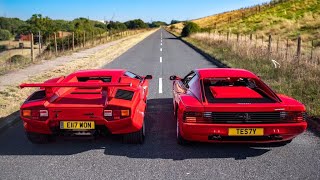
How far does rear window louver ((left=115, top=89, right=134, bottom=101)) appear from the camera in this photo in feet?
16.9

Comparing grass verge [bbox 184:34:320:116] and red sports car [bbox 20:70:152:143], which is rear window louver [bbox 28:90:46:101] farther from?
grass verge [bbox 184:34:320:116]

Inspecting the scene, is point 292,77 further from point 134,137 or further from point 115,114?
point 115,114

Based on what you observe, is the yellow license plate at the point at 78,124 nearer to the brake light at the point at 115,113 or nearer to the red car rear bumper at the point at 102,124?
the red car rear bumper at the point at 102,124

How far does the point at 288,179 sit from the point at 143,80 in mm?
3746

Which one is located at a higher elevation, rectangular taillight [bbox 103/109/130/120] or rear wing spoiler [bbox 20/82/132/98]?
rear wing spoiler [bbox 20/82/132/98]

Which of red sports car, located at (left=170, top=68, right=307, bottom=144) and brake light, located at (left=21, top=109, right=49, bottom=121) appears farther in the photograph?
brake light, located at (left=21, top=109, right=49, bottom=121)

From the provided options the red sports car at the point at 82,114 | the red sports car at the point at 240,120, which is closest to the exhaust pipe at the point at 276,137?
the red sports car at the point at 240,120

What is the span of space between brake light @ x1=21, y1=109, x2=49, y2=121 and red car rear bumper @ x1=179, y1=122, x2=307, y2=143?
1902mm

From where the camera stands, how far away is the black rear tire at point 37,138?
5.24 meters

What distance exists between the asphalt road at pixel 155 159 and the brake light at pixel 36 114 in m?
0.55

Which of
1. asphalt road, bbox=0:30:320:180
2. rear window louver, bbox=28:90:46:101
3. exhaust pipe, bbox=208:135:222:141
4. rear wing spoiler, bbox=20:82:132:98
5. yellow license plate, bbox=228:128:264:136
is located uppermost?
rear wing spoiler, bbox=20:82:132:98

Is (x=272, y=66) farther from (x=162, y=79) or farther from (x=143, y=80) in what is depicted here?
(x=143, y=80)

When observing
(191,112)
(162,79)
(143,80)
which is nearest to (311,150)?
(191,112)

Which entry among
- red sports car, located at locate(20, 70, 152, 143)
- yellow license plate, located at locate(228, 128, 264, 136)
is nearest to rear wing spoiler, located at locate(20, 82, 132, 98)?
red sports car, located at locate(20, 70, 152, 143)
